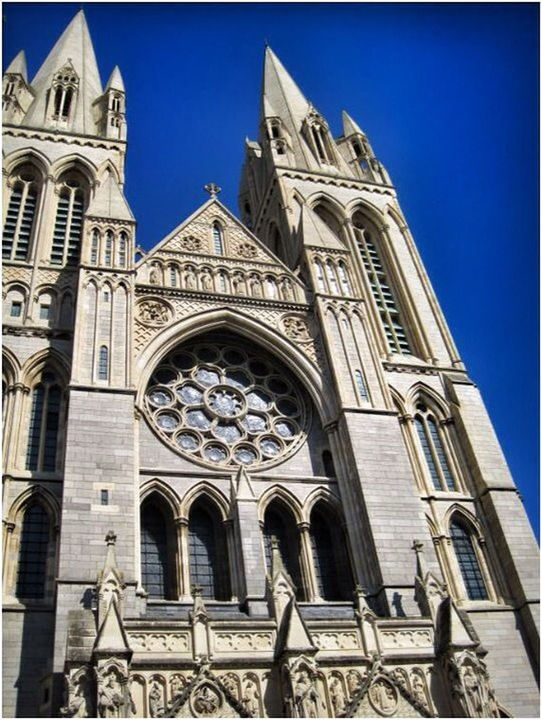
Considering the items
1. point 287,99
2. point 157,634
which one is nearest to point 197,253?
point 157,634

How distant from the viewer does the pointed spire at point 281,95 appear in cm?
3612

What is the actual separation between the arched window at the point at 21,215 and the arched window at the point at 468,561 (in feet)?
49.9

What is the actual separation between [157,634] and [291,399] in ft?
29.7

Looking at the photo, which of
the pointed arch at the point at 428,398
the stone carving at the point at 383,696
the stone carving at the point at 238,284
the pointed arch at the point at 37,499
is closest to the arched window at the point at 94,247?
the stone carving at the point at 238,284

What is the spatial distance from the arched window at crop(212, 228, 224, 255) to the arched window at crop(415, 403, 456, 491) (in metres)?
8.20

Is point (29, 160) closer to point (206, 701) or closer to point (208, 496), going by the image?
point (208, 496)

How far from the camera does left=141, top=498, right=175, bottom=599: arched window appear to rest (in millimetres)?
16547

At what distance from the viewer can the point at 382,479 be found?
59.7 ft

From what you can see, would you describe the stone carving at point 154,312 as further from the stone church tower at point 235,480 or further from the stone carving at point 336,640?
the stone carving at point 336,640

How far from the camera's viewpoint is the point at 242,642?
13930 mm

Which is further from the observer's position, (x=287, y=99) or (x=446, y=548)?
(x=287, y=99)

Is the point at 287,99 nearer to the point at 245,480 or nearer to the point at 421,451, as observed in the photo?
the point at 421,451

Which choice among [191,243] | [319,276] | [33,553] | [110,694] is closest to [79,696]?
[110,694]

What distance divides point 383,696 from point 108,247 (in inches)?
557
